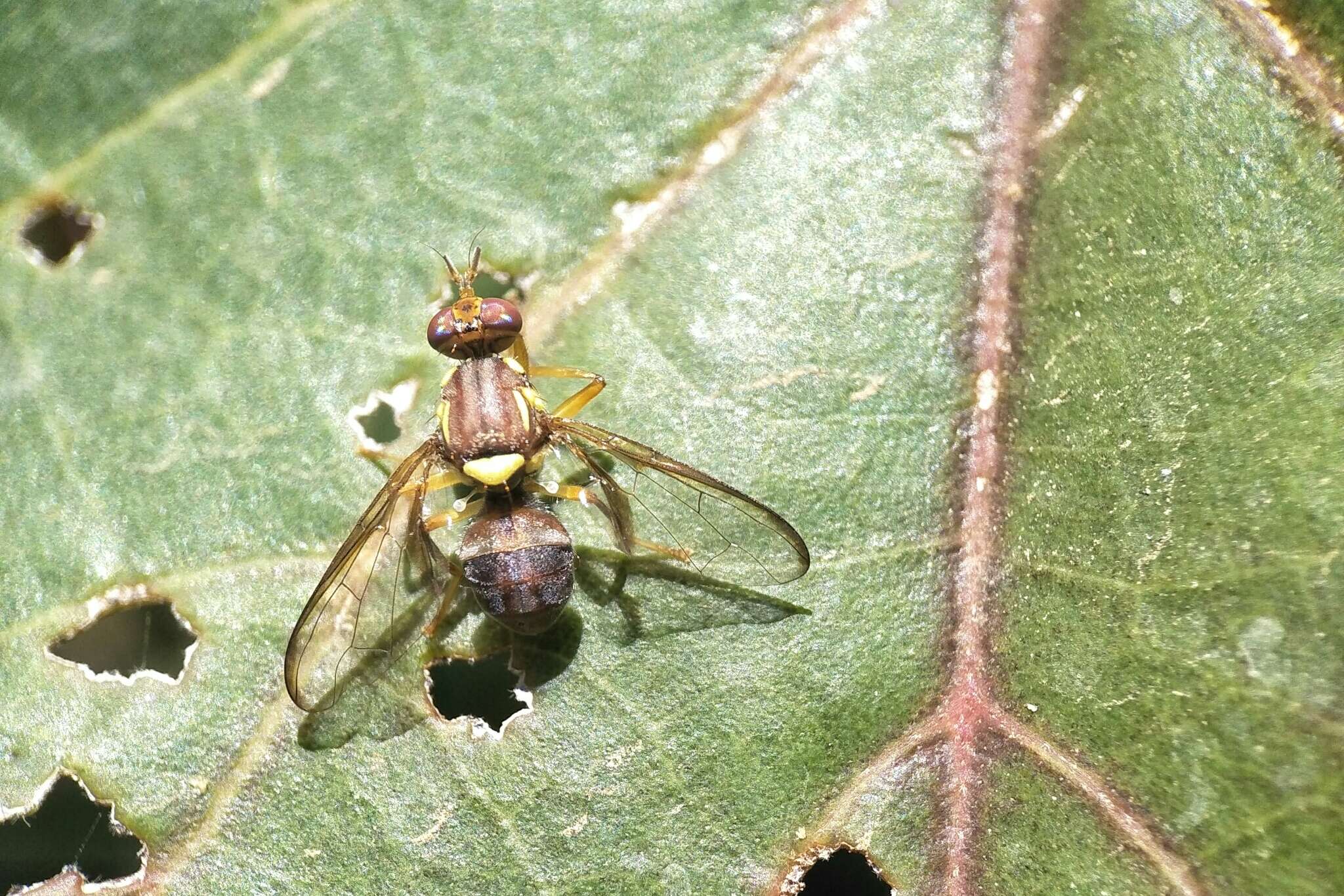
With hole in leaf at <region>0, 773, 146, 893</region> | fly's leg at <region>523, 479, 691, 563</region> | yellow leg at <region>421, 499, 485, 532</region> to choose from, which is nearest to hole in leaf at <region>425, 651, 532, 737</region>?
yellow leg at <region>421, 499, 485, 532</region>

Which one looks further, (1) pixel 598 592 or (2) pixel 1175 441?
(1) pixel 598 592

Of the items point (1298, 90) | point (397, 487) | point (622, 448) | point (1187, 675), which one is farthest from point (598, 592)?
point (1298, 90)

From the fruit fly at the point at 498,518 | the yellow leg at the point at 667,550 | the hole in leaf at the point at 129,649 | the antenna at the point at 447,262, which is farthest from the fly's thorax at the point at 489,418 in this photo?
the hole in leaf at the point at 129,649

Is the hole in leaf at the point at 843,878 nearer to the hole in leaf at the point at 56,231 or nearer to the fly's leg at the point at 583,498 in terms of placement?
the fly's leg at the point at 583,498

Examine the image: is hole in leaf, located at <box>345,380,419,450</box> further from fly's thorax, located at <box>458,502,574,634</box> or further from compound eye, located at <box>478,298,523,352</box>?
fly's thorax, located at <box>458,502,574,634</box>

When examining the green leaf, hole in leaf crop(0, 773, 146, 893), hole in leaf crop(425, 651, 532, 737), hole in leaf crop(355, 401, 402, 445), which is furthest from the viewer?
hole in leaf crop(355, 401, 402, 445)

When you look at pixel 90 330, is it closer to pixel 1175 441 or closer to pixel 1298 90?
pixel 1175 441
